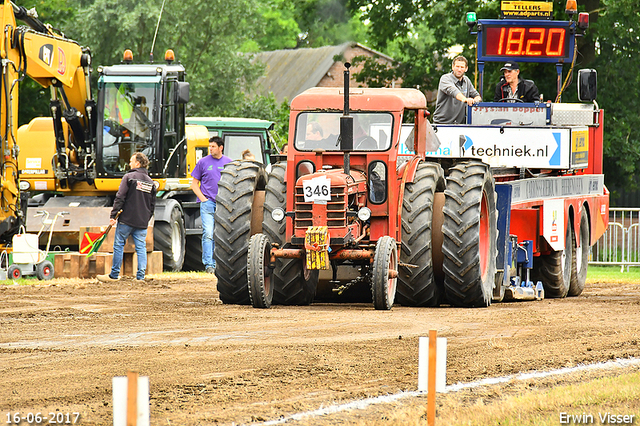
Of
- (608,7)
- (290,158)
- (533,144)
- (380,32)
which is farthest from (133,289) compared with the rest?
(380,32)

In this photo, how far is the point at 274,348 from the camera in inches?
329

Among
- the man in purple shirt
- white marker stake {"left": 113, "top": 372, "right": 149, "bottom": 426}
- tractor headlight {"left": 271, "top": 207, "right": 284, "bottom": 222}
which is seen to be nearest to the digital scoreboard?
the man in purple shirt

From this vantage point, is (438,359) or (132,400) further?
(438,359)

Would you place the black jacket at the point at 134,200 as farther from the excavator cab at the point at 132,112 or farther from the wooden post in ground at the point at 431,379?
the wooden post in ground at the point at 431,379

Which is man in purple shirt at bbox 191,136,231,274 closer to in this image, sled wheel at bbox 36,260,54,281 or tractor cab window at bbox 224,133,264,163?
sled wheel at bbox 36,260,54,281

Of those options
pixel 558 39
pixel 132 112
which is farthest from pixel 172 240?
pixel 558 39

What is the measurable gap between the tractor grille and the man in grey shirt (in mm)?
3494

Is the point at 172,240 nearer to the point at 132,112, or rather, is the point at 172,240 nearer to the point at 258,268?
the point at 132,112

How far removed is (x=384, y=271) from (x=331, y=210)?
0.81 m

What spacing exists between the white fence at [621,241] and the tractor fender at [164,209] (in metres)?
9.77

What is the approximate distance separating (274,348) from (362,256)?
2563 millimetres

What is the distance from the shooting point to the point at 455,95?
45.6 feet

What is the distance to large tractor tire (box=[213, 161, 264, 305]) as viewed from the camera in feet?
37.4

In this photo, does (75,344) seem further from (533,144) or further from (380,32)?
(380,32)
